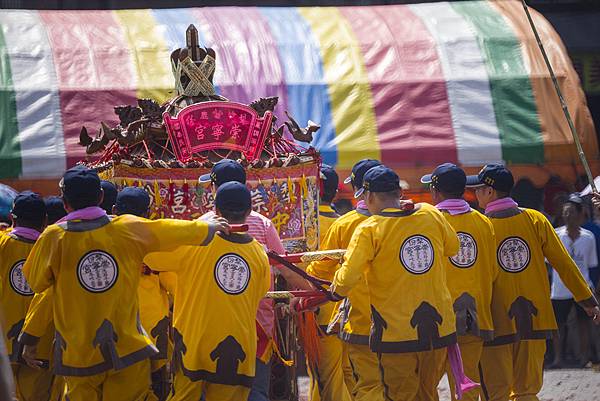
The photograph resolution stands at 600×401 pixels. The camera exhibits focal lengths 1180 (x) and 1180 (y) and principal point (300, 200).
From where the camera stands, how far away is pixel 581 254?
12375mm

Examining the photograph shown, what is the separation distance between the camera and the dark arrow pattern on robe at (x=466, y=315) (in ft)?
26.0

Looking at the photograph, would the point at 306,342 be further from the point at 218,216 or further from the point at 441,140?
the point at 441,140

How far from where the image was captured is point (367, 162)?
326 inches

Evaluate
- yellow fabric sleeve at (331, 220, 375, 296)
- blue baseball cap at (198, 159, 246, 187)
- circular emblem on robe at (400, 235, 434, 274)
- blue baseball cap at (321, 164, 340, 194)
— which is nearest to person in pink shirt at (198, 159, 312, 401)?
blue baseball cap at (198, 159, 246, 187)

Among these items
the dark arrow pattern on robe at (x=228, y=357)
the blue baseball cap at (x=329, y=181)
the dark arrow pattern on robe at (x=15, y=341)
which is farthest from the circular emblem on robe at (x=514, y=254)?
the dark arrow pattern on robe at (x=15, y=341)

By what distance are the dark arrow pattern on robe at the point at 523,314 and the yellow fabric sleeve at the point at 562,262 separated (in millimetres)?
301

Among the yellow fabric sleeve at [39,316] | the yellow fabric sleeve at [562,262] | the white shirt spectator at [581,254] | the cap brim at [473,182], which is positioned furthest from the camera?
the white shirt spectator at [581,254]

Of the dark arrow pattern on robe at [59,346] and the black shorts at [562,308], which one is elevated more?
the dark arrow pattern on robe at [59,346]

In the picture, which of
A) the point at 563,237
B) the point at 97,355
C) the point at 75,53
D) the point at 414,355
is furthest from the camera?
the point at 75,53

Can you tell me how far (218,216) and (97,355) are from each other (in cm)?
109

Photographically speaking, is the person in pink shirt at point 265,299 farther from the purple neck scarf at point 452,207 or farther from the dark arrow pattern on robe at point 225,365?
the purple neck scarf at point 452,207

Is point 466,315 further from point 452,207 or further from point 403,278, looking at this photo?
point 403,278

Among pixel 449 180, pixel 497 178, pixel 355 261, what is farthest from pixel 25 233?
pixel 497 178

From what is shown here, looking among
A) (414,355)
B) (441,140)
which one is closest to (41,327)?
(414,355)
